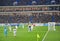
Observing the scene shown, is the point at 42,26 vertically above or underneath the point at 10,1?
underneath

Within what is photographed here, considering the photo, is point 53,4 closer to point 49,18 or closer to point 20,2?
point 49,18

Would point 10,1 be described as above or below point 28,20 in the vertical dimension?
above

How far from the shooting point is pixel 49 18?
15.3 meters

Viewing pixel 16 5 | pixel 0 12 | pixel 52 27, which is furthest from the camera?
pixel 16 5

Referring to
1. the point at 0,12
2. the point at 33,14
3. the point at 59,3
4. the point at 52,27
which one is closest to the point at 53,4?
the point at 59,3

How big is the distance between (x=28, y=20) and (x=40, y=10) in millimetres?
1112

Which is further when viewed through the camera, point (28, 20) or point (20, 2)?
point (20, 2)

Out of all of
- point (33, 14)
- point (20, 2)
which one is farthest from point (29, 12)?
point (20, 2)

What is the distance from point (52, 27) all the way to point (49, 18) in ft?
7.03

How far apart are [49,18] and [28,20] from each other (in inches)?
57.2

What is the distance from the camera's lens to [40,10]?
1491 cm

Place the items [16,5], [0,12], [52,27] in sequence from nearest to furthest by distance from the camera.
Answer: [52,27], [0,12], [16,5]

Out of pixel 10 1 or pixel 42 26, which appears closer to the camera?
pixel 42 26

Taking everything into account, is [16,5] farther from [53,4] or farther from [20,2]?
[53,4]
